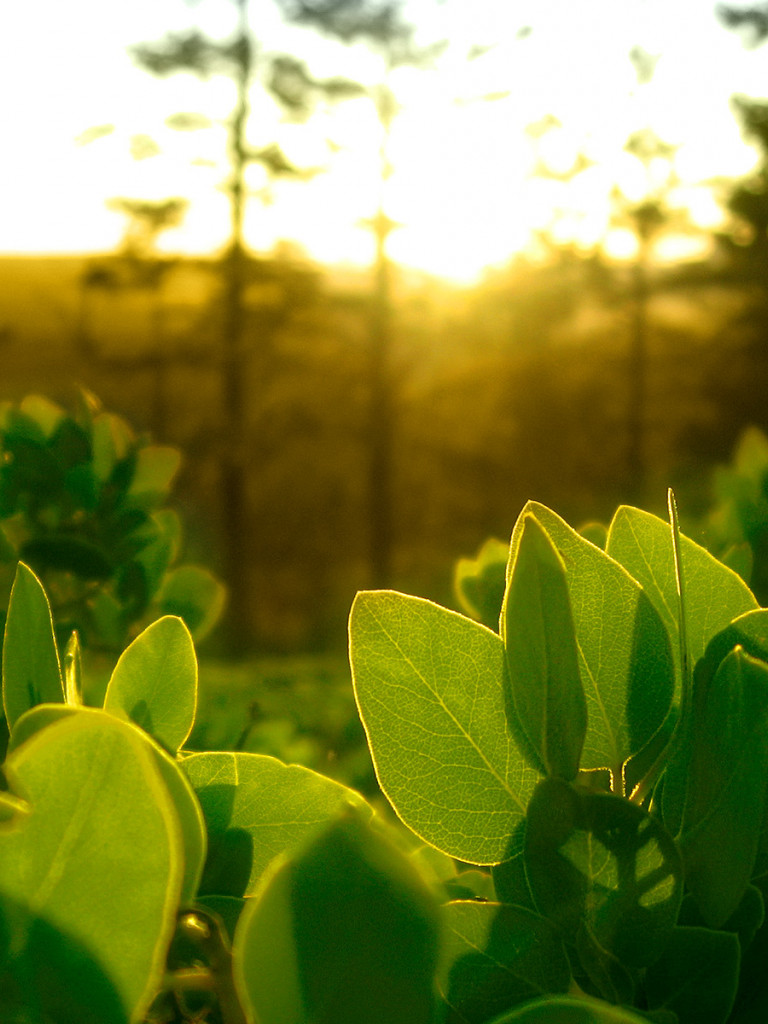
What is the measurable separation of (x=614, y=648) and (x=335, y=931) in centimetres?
13

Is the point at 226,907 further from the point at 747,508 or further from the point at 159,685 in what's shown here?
the point at 747,508

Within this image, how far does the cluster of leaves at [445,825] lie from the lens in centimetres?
21

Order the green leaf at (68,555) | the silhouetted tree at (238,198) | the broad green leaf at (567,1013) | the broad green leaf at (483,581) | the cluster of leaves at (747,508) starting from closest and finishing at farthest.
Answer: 1. the broad green leaf at (567,1013)
2. the broad green leaf at (483,581)
3. the green leaf at (68,555)
4. the cluster of leaves at (747,508)
5. the silhouetted tree at (238,198)

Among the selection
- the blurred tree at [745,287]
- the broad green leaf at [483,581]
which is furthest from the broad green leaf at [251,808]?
the blurred tree at [745,287]

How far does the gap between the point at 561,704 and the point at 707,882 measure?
2.5 inches

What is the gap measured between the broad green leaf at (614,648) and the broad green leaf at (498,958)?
6 cm

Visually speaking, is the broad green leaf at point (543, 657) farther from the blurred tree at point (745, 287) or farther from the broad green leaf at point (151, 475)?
the blurred tree at point (745, 287)

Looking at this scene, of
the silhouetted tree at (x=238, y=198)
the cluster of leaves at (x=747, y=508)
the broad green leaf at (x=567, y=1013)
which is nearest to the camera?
the broad green leaf at (x=567, y=1013)

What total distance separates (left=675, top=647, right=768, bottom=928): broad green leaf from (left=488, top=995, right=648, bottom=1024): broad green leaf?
6 cm

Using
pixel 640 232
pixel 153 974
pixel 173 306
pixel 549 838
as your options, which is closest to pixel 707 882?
pixel 549 838

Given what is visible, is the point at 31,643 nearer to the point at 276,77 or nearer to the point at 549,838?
the point at 549,838

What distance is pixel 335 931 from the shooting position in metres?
0.22

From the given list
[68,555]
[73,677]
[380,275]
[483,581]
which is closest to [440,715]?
[73,677]

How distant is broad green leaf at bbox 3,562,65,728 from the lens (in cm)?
32
